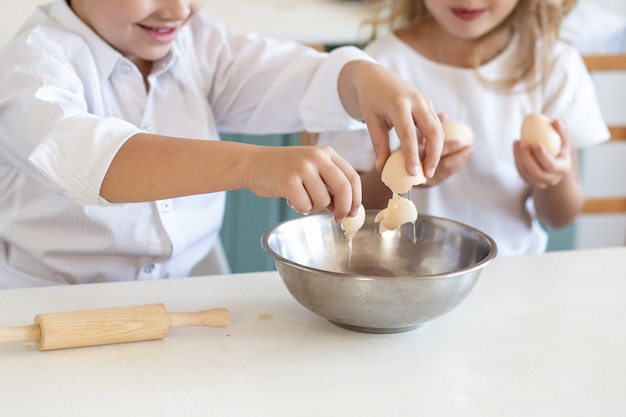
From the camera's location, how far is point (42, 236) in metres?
1.32

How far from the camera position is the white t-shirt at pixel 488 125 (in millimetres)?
1742

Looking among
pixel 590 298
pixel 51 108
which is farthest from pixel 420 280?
pixel 51 108

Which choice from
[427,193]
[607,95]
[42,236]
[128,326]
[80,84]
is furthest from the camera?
[607,95]

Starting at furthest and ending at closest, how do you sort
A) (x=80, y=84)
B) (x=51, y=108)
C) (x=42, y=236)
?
(x=42, y=236)
(x=80, y=84)
(x=51, y=108)

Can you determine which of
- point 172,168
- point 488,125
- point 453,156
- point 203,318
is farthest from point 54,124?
point 488,125

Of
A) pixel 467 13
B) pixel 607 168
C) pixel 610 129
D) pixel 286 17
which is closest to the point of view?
pixel 467 13

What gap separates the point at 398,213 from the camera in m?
1.04

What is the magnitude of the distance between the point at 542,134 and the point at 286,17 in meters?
1.10

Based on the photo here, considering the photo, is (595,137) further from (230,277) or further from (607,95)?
(607,95)

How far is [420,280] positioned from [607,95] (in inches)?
93.0

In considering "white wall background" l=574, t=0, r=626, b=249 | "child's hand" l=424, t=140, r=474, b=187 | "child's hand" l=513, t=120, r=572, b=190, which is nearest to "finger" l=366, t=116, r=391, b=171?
"child's hand" l=424, t=140, r=474, b=187

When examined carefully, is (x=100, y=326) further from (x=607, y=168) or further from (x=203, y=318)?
(x=607, y=168)

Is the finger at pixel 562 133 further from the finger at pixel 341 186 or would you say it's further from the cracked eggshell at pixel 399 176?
the finger at pixel 341 186

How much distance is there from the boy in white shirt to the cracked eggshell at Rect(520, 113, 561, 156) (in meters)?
0.38
